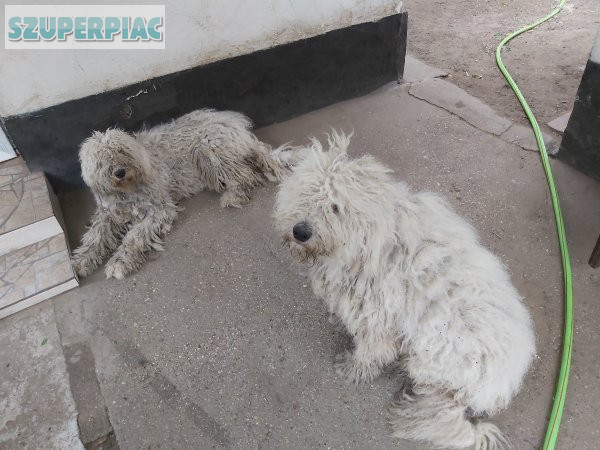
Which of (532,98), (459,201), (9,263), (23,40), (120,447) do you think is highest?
(23,40)

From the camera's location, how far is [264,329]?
287 cm

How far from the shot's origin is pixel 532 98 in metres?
4.57

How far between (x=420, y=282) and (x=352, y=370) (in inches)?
31.6

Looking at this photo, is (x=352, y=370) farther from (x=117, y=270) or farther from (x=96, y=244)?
(x=96, y=244)

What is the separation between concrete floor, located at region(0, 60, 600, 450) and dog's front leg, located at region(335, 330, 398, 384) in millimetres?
78

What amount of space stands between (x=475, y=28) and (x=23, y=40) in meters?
5.24

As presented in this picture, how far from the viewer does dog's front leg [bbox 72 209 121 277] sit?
324 cm

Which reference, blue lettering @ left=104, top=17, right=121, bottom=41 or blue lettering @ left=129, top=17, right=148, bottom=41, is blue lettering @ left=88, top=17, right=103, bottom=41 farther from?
blue lettering @ left=129, top=17, right=148, bottom=41

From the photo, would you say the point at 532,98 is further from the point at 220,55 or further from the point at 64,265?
the point at 64,265

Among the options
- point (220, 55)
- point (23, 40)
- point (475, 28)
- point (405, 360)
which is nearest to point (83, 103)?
point (23, 40)

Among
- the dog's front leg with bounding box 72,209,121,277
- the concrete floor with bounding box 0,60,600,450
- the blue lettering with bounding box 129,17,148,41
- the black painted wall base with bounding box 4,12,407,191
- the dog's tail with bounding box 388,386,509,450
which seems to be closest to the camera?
the dog's tail with bounding box 388,386,509,450

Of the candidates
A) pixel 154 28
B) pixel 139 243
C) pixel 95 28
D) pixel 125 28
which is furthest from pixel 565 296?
pixel 95 28

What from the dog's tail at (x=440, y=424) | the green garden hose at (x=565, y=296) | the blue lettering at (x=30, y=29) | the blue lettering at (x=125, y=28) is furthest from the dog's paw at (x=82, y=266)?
the green garden hose at (x=565, y=296)

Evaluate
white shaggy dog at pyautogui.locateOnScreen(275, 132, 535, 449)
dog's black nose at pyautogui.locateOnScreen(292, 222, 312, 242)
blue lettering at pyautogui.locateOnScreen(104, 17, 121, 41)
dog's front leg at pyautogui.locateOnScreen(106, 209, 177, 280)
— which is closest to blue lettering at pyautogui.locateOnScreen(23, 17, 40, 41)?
blue lettering at pyautogui.locateOnScreen(104, 17, 121, 41)
